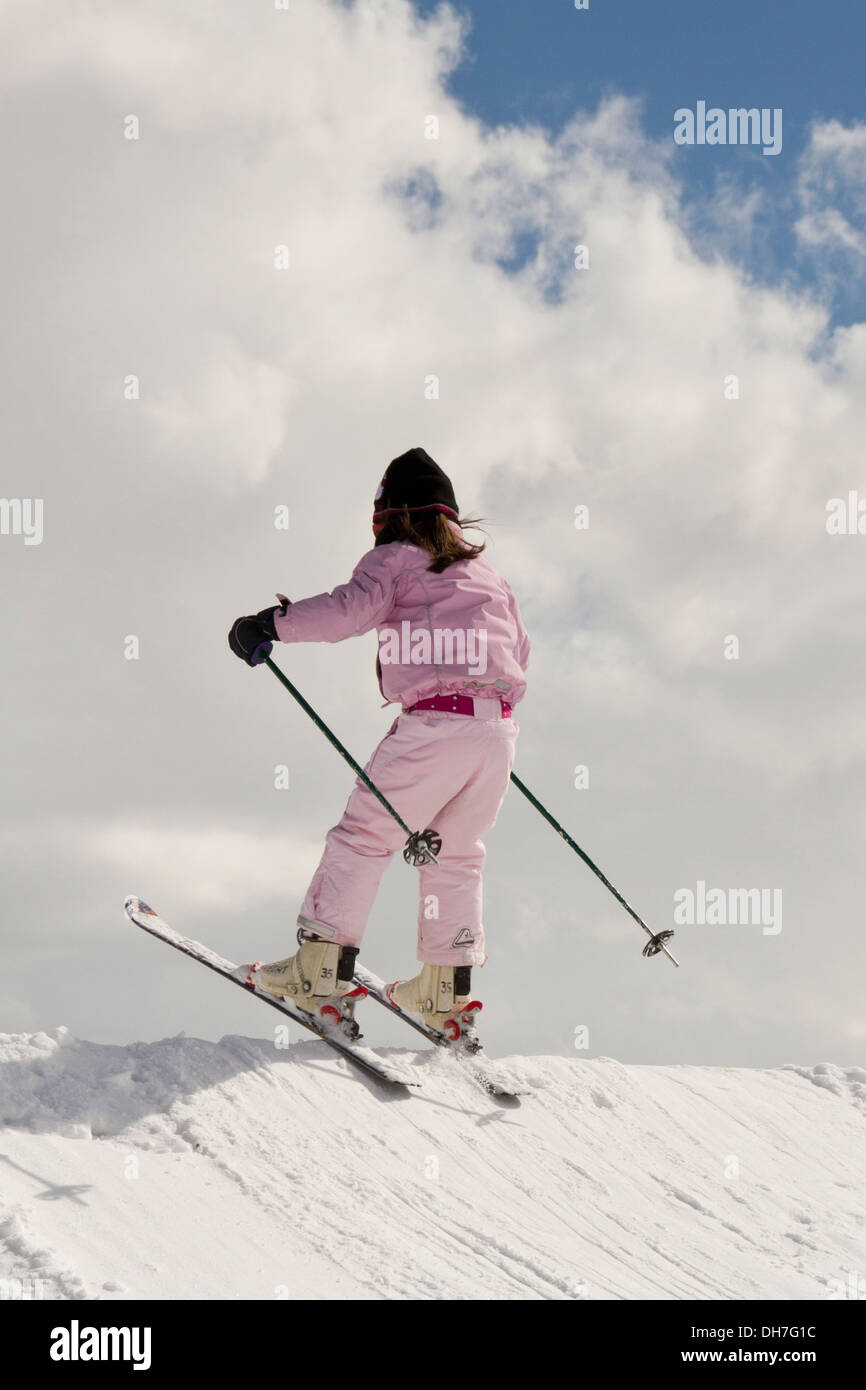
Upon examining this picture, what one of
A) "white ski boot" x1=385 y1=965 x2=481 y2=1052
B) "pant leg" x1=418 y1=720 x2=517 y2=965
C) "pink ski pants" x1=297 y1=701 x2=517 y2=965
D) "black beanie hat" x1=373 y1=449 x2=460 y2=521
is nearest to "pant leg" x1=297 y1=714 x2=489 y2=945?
"pink ski pants" x1=297 y1=701 x2=517 y2=965

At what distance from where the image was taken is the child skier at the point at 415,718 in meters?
5.68

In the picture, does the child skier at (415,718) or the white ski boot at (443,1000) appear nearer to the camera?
the child skier at (415,718)

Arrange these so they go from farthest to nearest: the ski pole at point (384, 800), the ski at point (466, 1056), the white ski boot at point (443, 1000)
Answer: the white ski boot at point (443, 1000) < the ski at point (466, 1056) < the ski pole at point (384, 800)

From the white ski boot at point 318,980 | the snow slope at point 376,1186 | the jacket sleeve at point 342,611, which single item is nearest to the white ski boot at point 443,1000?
the snow slope at point 376,1186

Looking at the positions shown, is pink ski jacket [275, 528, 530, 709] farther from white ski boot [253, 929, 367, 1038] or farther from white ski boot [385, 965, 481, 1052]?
white ski boot [385, 965, 481, 1052]

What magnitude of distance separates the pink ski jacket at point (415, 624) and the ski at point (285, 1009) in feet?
4.99

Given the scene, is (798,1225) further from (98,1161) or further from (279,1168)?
(98,1161)

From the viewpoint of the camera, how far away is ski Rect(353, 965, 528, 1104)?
6.03 meters

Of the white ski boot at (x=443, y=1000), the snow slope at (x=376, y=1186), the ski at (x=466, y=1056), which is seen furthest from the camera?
the white ski boot at (x=443, y=1000)

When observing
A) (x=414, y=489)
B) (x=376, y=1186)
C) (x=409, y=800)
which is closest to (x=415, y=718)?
(x=409, y=800)

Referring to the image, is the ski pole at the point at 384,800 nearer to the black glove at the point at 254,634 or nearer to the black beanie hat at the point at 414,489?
the black glove at the point at 254,634

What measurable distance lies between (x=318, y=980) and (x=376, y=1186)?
3.79ft

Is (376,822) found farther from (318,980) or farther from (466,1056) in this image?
(466,1056)
